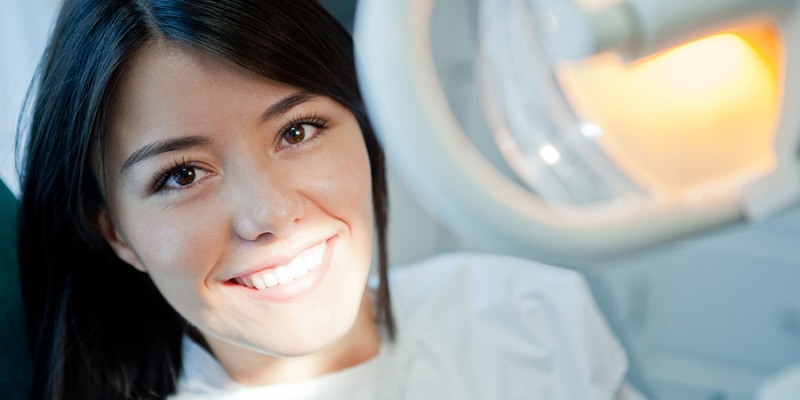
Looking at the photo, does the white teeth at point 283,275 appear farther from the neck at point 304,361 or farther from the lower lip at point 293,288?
the neck at point 304,361

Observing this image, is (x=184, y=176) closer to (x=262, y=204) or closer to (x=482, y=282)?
(x=262, y=204)

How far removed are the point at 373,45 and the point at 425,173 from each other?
66 millimetres

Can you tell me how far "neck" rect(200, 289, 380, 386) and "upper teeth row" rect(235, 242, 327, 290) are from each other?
0.12m

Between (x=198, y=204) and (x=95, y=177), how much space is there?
10cm

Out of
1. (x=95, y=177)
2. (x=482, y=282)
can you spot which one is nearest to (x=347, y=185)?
(x=95, y=177)

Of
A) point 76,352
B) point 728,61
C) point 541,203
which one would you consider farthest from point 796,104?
point 76,352

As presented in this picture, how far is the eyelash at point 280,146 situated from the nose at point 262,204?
0.10ft

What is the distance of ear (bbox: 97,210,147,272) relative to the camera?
644 mm

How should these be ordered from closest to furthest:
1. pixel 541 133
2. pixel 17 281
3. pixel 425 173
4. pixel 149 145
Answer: pixel 425 173 → pixel 541 133 → pixel 149 145 → pixel 17 281

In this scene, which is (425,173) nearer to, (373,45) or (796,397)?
(373,45)

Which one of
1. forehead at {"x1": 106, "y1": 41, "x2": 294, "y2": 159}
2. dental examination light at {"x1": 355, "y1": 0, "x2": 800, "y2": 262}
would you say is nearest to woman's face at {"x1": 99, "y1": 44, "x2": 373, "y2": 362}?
forehead at {"x1": 106, "y1": 41, "x2": 294, "y2": 159}

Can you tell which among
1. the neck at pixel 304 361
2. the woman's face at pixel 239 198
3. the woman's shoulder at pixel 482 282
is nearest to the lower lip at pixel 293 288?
the woman's face at pixel 239 198

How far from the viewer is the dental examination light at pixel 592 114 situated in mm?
357

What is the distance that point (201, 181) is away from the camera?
0.58 m
